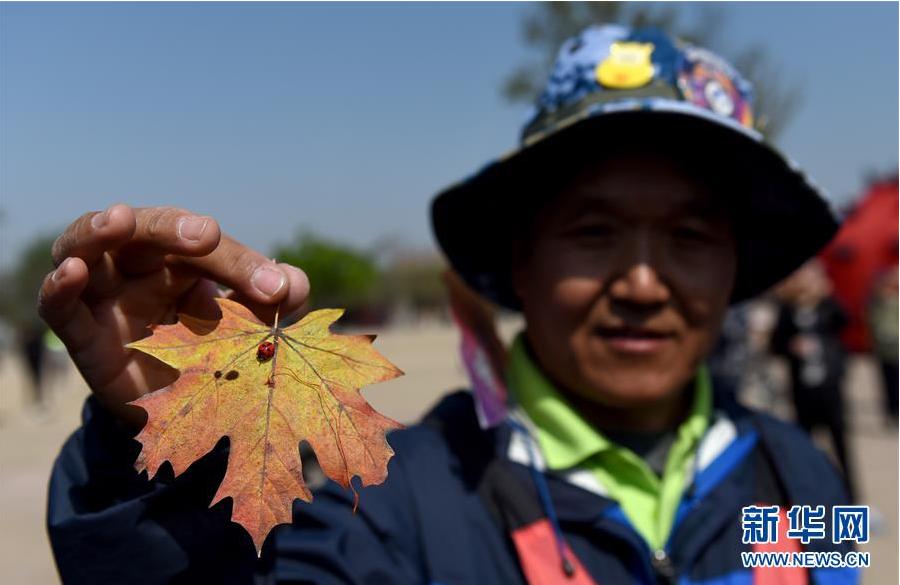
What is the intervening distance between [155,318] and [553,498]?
885 mm

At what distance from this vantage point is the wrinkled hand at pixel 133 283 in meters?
0.96

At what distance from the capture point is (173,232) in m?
0.98

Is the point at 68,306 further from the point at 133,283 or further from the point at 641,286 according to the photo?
the point at 641,286

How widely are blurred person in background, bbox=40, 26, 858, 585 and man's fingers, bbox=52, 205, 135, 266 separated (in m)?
0.18

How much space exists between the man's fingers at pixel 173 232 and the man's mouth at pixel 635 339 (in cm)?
89

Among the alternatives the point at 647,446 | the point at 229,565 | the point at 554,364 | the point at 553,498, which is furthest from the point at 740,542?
the point at 229,565

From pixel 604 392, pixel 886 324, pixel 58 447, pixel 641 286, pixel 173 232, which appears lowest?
pixel 58 447

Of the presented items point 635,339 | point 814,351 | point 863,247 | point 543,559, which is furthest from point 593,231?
point 863,247

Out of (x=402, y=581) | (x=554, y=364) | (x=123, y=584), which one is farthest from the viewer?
(x=554, y=364)

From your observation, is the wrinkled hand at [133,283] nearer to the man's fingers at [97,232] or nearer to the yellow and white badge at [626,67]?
the man's fingers at [97,232]

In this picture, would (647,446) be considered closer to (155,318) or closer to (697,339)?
(697,339)

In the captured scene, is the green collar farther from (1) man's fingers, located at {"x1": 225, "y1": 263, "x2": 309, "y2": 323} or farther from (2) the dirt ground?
(2) the dirt ground

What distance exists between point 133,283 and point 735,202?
4.43 feet

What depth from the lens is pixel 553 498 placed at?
1576 mm
